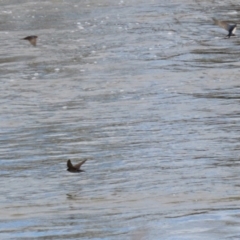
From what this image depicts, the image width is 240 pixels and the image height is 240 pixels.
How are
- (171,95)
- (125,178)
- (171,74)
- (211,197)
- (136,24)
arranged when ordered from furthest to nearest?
(136,24), (171,74), (171,95), (125,178), (211,197)

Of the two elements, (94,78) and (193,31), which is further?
(193,31)

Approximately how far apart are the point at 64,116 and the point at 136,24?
21.3 ft

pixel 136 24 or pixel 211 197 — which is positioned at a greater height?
pixel 211 197

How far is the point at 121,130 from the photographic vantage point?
823 cm

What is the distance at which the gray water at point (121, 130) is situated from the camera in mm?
5488

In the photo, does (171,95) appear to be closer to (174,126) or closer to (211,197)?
(174,126)

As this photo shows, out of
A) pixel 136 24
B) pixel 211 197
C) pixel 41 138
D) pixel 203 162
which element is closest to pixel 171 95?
pixel 41 138

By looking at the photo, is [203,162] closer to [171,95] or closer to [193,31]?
[171,95]

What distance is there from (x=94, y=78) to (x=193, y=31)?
12.2ft

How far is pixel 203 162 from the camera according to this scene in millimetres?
6938

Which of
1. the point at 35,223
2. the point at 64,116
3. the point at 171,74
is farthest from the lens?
the point at 171,74

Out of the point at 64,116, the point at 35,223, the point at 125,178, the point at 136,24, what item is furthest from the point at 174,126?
the point at 136,24

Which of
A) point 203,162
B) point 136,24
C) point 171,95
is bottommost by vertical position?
point 136,24

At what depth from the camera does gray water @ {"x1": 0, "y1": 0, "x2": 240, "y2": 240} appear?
216 inches
